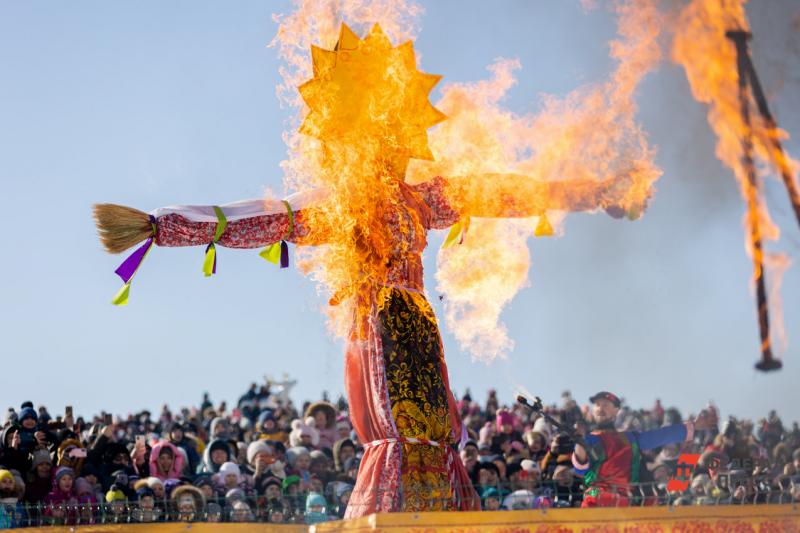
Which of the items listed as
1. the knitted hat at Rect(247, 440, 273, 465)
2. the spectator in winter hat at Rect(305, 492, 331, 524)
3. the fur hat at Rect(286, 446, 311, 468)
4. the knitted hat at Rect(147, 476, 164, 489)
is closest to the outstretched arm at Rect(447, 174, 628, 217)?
the spectator in winter hat at Rect(305, 492, 331, 524)

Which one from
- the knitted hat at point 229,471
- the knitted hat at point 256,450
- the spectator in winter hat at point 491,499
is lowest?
the spectator in winter hat at point 491,499

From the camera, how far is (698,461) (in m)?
8.54

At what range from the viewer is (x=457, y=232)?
24.3 ft

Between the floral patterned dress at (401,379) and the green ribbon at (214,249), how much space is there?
55mm

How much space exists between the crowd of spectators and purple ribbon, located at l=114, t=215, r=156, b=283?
135 cm

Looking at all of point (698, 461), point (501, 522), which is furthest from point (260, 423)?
point (501, 522)

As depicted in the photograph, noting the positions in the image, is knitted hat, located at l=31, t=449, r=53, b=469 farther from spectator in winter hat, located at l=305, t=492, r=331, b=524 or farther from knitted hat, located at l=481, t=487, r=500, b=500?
knitted hat, located at l=481, t=487, r=500, b=500

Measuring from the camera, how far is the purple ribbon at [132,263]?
6688 mm

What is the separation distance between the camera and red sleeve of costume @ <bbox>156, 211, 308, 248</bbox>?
21.9 ft

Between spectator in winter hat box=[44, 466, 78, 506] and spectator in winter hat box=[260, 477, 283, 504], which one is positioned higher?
spectator in winter hat box=[44, 466, 78, 506]

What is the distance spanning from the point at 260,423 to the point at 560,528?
912 centimetres

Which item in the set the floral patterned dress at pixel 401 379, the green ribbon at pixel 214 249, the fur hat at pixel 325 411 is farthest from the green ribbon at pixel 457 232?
the fur hat at pixel 325 411

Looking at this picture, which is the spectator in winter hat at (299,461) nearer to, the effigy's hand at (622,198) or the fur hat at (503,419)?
the fur hat at (503,419)

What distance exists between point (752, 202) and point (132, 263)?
363cm
